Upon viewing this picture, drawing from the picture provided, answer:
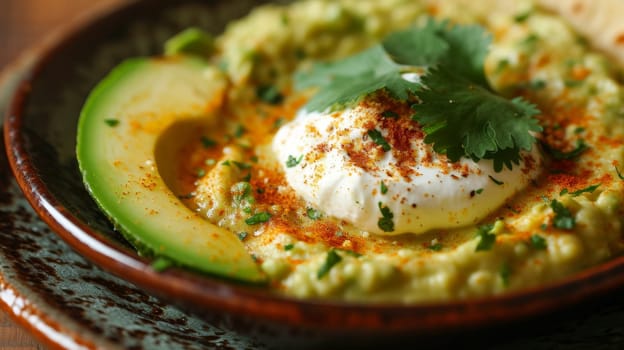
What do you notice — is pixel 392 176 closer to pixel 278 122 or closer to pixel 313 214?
pixel 313 214

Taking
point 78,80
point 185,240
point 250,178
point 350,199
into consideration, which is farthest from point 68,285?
point 78,80

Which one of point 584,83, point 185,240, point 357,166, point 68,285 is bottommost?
point 68,285

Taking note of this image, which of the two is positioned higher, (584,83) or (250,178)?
(584,83)

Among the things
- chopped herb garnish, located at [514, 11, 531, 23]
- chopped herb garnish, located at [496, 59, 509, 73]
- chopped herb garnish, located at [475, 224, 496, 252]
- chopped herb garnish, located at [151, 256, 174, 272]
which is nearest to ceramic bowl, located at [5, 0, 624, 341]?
chopped herb garnish, located at [151, 256, 174, 272]

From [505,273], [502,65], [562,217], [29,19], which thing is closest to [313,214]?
[505,273]

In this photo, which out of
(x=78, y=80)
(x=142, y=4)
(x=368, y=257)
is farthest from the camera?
(x=142, y=4)

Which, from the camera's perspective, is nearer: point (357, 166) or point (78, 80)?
point (357, 166)

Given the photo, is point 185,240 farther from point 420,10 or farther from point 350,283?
point 420,10

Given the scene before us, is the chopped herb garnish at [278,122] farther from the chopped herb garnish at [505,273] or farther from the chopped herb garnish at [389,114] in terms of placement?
the chopped herb garnish at [505,273]
